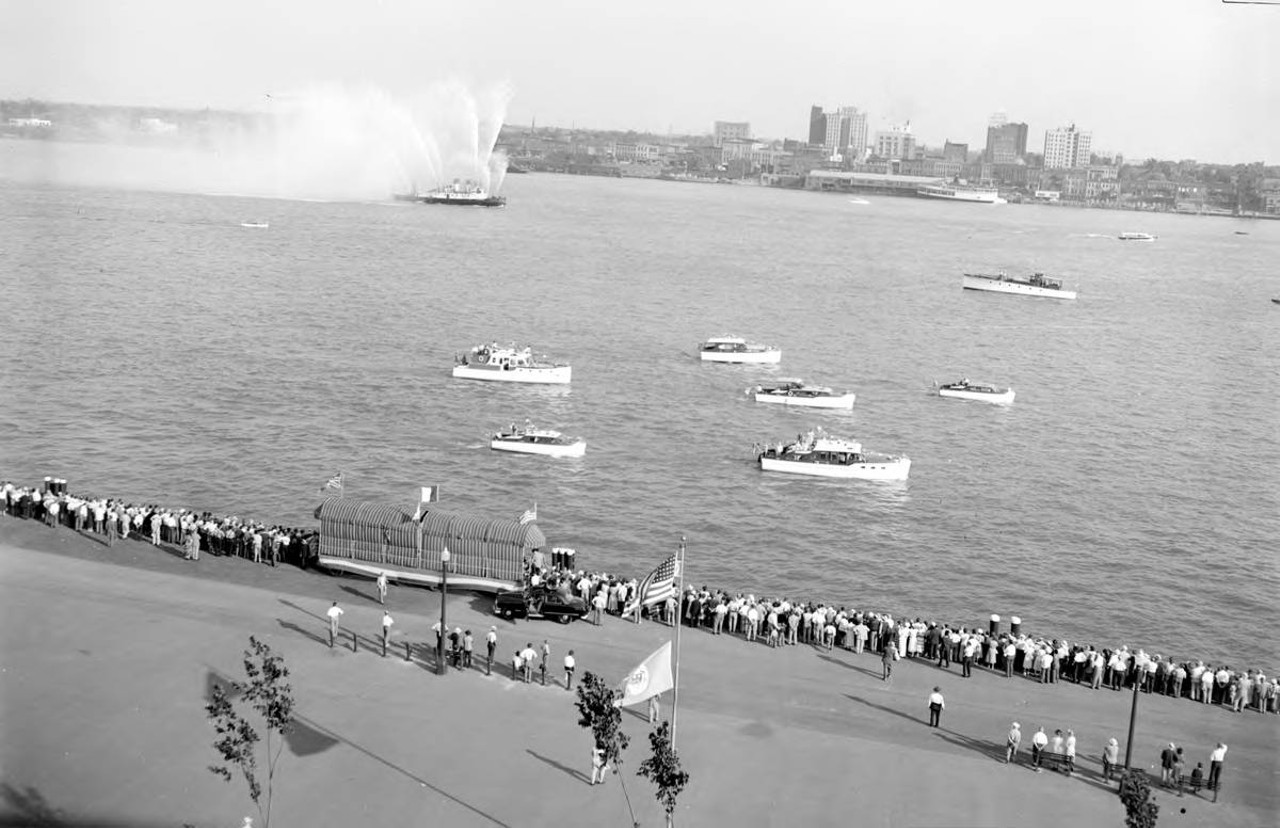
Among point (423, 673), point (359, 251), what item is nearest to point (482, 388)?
point (423, 673)

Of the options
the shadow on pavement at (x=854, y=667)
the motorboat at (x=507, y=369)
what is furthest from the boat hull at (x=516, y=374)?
the shadow on pavement at (x=854, y=667)

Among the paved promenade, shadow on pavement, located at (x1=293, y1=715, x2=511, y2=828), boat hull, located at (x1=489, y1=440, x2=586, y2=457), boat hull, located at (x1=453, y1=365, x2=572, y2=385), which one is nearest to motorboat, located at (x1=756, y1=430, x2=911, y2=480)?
boat hull, located at (x1=489, y1=440, x2=586, y2=457)

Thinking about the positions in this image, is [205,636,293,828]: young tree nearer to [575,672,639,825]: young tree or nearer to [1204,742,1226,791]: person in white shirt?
[575,672,639,825]: young tree

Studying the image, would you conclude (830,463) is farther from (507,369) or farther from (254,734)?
(254,734)

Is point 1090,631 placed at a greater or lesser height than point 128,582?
lesser

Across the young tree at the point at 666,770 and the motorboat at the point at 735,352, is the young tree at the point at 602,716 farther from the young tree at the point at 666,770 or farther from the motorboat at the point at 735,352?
the motorboat at the point at 735,352

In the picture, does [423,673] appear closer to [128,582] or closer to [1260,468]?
[128,582]

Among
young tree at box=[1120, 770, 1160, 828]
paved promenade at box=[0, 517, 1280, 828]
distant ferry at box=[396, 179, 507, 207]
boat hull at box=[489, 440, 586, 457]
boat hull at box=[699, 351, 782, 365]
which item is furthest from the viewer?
distant ferry at box=[396, 179, 507, 207]
